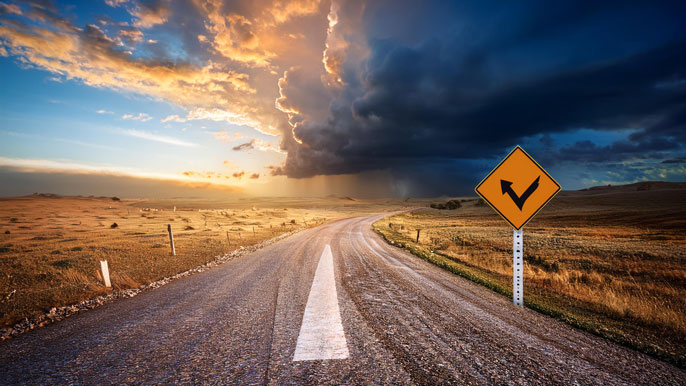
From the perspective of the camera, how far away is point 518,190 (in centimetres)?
573

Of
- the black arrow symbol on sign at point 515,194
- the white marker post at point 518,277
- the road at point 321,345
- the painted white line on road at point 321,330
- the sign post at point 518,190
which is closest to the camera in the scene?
the road at point 321,345

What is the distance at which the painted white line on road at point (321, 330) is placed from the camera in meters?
3.05

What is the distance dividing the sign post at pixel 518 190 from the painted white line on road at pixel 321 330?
392 centimetres

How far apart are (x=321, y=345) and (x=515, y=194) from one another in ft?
16.9

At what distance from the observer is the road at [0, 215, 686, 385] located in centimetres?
267

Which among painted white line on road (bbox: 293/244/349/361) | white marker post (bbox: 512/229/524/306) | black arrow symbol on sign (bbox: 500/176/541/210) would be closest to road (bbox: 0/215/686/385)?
painted white line on road (bbox: 293/244/349/361)

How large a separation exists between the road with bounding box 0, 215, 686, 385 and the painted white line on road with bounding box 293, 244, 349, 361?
0.06ft

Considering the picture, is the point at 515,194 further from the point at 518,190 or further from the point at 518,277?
the point at 518,277

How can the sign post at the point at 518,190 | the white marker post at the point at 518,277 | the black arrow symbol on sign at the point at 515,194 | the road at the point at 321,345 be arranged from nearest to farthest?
the road at the point at 321,345
the white marker post at the point at 518,277
the sign post at the point at 518,190
the black arrow symbol on sign at the point at 515,194

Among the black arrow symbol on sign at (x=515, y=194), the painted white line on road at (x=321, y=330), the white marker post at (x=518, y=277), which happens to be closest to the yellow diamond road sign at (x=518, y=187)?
the black arrow symbol on sign at (x=515, y=194)

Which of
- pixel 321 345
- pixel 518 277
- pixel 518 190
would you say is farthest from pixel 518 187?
pixel 321 345

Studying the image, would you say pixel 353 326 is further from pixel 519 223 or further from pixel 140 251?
pixel 140 251

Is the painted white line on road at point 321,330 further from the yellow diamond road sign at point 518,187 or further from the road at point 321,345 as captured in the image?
the yellow diamond road sign at point 518,187

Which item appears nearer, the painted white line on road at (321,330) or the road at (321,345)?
the road at (321,345)
